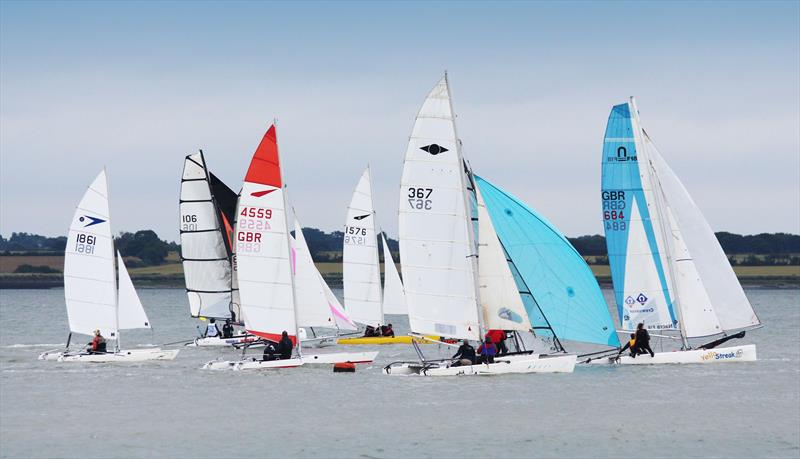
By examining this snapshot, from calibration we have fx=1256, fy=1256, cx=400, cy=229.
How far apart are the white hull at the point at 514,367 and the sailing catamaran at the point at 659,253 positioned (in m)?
6.15

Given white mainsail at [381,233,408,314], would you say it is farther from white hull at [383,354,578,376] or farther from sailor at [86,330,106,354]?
white hull at [383,354,578,376]

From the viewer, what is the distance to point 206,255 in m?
55.5

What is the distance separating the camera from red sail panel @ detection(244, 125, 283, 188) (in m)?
39.1

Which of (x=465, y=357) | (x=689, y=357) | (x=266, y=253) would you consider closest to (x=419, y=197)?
(x=465, y=357)

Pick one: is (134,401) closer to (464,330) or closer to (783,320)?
(464,330)

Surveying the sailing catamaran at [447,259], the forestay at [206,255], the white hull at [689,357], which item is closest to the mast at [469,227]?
the sailing catamaran at [447,259]

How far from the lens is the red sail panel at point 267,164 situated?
1538 inches

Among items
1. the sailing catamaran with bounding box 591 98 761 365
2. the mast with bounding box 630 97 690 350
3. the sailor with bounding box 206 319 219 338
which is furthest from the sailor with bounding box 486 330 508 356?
the sailor with bounding box 206 319 219 338

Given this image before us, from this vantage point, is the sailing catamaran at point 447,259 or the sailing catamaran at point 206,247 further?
the sailing catamaran at point 206,247

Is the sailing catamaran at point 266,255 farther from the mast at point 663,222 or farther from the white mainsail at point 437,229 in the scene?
the mast at point 663,222

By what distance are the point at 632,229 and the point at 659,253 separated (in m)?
1.18

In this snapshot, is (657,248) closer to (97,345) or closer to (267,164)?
(267,164)

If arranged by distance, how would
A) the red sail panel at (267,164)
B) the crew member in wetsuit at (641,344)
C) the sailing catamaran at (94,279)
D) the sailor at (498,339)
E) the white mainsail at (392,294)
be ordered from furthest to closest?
the white mainsail at (392,294) < the sailing catamaran at (94,279) < the red sail panel at (267,164) < the crew member in wetsuit at (641,344) < the sailor at (498,339)

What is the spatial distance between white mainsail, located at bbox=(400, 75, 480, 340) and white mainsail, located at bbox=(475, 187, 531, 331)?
2.31ft
